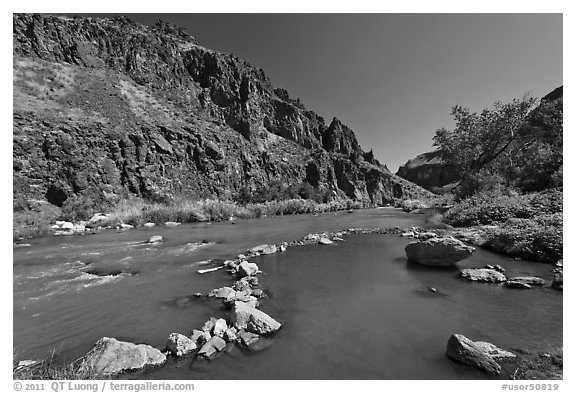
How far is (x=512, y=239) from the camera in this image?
12422 mm

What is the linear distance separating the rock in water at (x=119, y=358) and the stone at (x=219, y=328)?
3.76ft

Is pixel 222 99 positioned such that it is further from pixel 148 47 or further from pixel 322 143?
pixel 322 143

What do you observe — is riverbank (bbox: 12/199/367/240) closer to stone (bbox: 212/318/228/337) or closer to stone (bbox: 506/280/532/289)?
stone (bbox: 212/318/228/337)

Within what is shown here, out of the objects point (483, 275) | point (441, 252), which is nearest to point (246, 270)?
point (441, 252)

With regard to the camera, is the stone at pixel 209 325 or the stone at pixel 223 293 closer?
the stone at pixel 209 325

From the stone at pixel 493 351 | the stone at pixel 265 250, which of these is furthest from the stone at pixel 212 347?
the stone at pixel 265 250

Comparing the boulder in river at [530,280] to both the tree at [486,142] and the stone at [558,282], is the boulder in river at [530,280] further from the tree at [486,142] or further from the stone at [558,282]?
the tree at [486,142]

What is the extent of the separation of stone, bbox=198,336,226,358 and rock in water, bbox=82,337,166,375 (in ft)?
2.51

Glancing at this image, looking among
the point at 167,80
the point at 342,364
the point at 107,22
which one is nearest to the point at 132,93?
the point at 167,80

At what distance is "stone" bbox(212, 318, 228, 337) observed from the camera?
19.4ft

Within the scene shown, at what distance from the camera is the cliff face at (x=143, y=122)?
39.5 m

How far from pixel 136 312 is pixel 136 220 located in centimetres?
2627

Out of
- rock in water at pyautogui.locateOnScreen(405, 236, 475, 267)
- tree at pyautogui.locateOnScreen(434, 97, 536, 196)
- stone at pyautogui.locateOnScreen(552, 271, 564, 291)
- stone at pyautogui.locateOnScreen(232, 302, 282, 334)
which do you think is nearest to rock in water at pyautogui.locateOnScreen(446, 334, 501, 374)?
stone at pyautogui.locateOnScreen(232, 302, 282, 334)

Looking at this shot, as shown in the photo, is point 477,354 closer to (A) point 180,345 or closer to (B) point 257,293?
(A) point 180,345
